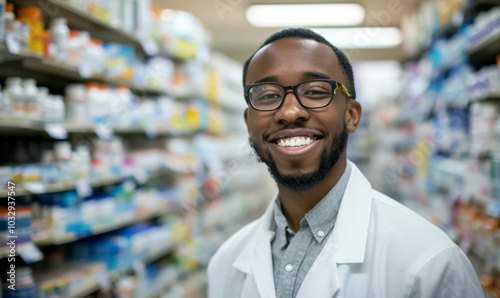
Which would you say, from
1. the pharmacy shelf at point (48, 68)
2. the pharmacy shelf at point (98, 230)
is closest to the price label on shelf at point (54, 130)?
the pharmacy shelf at point (48, 68)

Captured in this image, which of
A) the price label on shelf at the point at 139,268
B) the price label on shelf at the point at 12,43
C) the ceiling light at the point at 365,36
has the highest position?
the ceiling light at the point at 365,36

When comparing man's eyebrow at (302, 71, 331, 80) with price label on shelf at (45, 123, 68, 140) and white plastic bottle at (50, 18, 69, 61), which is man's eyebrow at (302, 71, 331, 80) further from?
white plastic bottle at (50, 18, 69, 61)

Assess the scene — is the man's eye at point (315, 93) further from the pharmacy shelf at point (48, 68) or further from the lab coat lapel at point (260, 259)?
the pharmacy shelf at point (48, 68)

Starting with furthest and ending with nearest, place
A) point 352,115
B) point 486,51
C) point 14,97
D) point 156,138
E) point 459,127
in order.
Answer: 1. point 156,138
2. point 459,127
3. point 486,51
4. point 14,97
5. point 352,115

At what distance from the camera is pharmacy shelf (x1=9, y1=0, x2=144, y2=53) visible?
8.24 ft

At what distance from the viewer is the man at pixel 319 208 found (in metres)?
1.15

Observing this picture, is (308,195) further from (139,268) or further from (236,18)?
(236,18)

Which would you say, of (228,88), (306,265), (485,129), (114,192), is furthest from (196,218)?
(306,265)

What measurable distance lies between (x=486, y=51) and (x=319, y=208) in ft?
8.52

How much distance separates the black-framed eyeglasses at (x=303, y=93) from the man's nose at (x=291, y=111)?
10mm

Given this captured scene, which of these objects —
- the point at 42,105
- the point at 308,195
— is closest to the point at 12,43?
the point at 42,105

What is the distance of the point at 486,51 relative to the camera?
3.17 metres

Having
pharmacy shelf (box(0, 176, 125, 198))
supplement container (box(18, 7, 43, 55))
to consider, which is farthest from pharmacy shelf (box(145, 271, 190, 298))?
supplement container (box(18, 7, 43, 55))

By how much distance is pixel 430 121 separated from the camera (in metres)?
4.69
